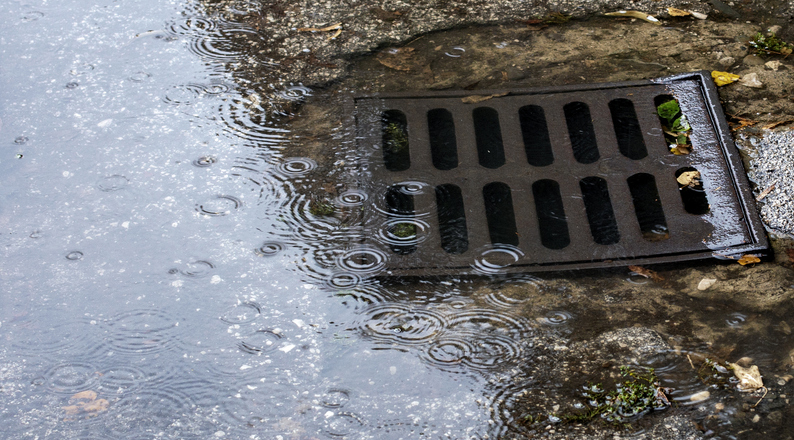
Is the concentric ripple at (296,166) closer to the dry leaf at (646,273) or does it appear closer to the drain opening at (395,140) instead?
the drain opening at (395,140)

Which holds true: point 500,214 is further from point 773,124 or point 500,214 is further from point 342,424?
point 773,124

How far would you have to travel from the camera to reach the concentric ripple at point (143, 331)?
5.20ft

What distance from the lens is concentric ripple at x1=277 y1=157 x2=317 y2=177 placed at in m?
1.98

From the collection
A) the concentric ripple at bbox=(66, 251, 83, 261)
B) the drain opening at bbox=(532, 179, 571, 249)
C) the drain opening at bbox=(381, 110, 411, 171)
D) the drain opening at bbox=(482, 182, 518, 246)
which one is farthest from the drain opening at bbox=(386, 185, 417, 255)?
the concentric ripple at bbox=(66, 251, 83, 261)

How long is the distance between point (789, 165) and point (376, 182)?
4.55 feet

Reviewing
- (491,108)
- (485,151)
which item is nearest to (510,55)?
(491,108)

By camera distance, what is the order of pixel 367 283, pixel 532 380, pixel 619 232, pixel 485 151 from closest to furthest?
pixel 532 380 < pixel 367 283 < pixel 619 232 < pixel 485 151

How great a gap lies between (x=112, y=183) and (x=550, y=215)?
1504 millimetres

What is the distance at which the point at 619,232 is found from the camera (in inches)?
72.7

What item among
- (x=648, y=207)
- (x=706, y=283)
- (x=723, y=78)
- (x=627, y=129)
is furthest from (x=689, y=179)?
(x=723, y=78)

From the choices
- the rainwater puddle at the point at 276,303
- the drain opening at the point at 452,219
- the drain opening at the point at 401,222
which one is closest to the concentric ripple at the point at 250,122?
the rainwater puddle at the point at 276,303

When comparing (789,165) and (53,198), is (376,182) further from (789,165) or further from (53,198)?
(789,165)

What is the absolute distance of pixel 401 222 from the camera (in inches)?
73.3

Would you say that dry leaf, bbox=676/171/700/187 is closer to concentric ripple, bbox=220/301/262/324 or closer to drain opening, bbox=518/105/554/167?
drain opening, bbox=518/105/554/167
